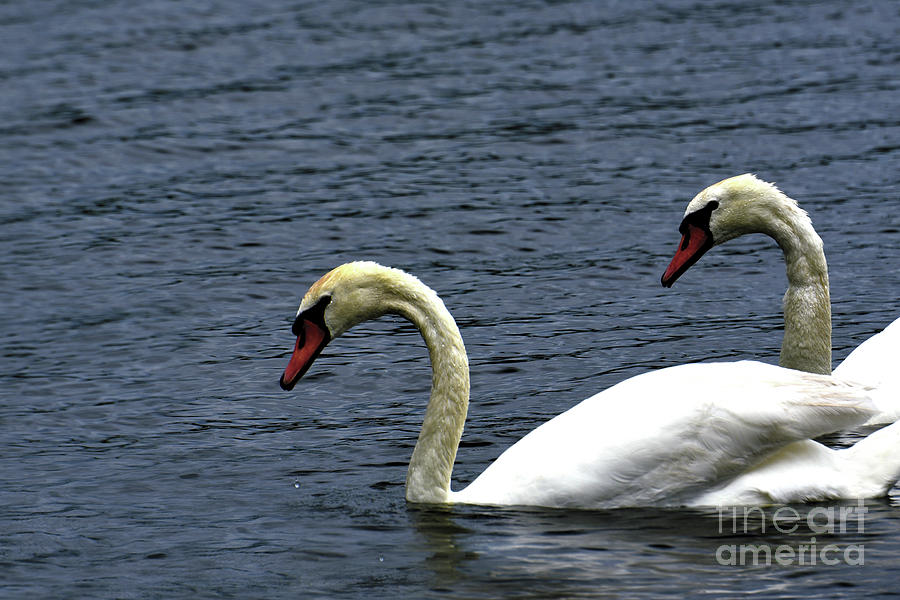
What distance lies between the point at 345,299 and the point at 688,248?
9.19 ft

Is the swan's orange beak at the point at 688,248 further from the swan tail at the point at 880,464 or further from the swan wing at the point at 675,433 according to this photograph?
the swan tail at the point at 880,464

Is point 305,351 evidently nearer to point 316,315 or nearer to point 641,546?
point 316,315

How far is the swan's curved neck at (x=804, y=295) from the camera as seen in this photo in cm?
1087

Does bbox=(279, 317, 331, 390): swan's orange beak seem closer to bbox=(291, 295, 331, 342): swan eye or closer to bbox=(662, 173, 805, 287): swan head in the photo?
bbox=(291, 295, 331, 342): swan eye

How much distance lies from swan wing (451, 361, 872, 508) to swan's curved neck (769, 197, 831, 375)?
194cm

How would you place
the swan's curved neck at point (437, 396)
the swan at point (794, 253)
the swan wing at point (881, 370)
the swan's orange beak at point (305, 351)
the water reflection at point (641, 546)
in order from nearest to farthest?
the water reflection at point (641, 546) → the swan's curved neck at point (437, 396) → the swan's orange beak at point (305, 351) → the swan wing at point (881, 370) → the swan at point (794, 253)

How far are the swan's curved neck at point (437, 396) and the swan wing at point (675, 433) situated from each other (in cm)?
43

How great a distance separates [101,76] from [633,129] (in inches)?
297

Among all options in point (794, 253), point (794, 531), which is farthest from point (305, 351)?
point (794, 253)

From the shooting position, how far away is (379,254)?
1509cm

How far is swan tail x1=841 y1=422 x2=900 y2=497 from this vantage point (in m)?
8.80

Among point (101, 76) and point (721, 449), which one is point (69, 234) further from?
→ point (721, 449)

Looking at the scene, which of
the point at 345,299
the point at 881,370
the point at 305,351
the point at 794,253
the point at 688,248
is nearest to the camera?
the point at 345,299

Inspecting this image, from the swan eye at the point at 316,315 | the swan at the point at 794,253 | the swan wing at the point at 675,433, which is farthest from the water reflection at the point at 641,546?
the swan at the point at 794,253
